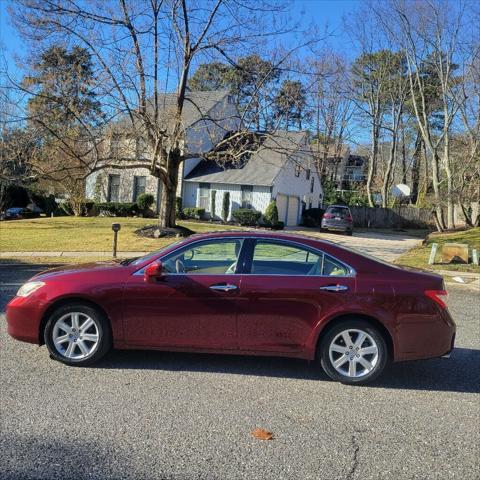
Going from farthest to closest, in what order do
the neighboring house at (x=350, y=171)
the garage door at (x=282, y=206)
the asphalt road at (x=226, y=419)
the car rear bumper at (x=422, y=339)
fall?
the neighboring house at (x=350, y=171), the garage door at (x=282, y=206), the car rear bumper at (x=422, y=339), the asphalt road at (x=226, y=419)

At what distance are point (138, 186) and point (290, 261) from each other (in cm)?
3215

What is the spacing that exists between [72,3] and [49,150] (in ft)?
17.6

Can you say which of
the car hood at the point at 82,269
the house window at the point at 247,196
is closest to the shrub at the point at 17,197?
the house window at the point at 247,196

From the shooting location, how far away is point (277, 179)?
33750 mm

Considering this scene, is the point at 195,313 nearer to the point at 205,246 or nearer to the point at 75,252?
the point at 205,246

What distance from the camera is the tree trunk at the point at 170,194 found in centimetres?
2038

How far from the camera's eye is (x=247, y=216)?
31688 millimetres

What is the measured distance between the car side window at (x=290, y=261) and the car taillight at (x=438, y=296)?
83 cm

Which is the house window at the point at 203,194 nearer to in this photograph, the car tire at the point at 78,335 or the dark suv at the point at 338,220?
the dark suv at the point at 338,220

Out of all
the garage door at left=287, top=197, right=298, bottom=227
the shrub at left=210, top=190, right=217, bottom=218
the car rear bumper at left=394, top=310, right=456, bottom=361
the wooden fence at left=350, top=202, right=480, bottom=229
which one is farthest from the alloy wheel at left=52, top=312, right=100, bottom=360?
the wooden fence at left=350, top=202, right=480, bottom=229

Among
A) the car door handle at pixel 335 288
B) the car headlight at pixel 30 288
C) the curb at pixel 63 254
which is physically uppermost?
the car door handle at pixel 335 288

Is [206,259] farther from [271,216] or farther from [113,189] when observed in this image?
[113,189]

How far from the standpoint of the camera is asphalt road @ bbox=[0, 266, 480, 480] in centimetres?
332

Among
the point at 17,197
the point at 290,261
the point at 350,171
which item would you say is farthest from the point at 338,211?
the point at 350,171
